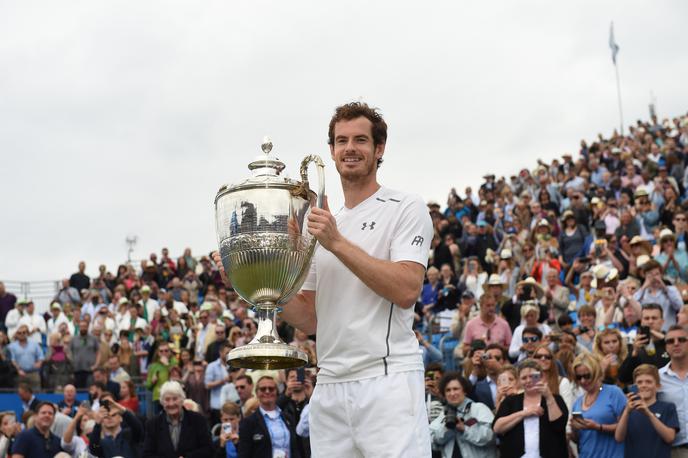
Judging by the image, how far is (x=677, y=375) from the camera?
9.17 metres

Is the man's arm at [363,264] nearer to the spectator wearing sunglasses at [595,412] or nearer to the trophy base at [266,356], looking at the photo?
the trophy base at [266,356]

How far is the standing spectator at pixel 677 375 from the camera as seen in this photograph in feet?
29.6

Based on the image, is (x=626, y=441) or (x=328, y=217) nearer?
(x=328, y=217)

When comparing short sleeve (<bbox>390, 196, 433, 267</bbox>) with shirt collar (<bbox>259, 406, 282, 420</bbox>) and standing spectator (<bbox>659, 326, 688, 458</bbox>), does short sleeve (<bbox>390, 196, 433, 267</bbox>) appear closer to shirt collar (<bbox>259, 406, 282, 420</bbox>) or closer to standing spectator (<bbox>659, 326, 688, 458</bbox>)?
standing spectator (<bbox>659, 326, 688, 458</bbox>)

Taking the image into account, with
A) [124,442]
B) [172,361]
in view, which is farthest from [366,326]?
[172,361]

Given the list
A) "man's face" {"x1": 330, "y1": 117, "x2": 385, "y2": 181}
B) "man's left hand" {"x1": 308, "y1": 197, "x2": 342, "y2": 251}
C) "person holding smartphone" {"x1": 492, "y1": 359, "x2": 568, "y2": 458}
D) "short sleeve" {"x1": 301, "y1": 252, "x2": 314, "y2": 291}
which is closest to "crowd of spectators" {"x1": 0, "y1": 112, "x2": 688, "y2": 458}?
"person holding smartphone" {"x1": 492, "y1": 359, "x2": 568, "y2": 458}

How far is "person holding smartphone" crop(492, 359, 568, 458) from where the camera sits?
9039 millimetres

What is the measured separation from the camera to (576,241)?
18.0 metres

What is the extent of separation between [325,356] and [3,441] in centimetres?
953

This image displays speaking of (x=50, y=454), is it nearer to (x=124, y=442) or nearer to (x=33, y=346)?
(x=124, y=442)

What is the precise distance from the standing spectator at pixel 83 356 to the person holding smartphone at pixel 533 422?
425 inches

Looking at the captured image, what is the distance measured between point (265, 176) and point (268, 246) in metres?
0.35

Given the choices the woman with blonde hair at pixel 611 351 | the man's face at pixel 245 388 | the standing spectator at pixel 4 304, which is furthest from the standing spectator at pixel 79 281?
the woman with blonde hair at pixel 611 351

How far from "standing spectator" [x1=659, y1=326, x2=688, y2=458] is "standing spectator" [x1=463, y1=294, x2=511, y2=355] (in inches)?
158
